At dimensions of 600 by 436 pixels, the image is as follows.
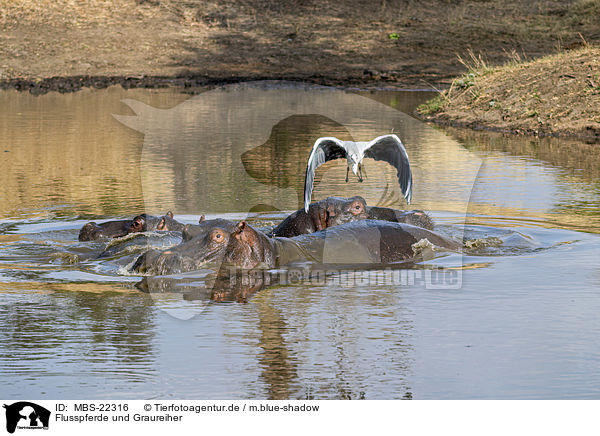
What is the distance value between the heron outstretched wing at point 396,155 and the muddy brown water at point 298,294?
79 centimetres

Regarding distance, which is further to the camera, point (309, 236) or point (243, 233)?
point (309, 236)

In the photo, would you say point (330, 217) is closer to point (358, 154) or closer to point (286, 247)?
point (358, 154)

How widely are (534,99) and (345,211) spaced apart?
10602 millimetres

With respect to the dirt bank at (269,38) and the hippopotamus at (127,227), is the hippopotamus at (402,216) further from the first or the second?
the dirt bank at (269,38)

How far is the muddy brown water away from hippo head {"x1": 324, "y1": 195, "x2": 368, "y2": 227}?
40.1 inches

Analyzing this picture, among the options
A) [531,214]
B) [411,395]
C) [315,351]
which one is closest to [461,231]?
[531,214]

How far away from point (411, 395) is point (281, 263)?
10.3ft

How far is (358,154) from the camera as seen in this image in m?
8.10

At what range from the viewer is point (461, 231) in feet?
30.3

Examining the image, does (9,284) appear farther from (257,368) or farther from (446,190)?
(446,190)
